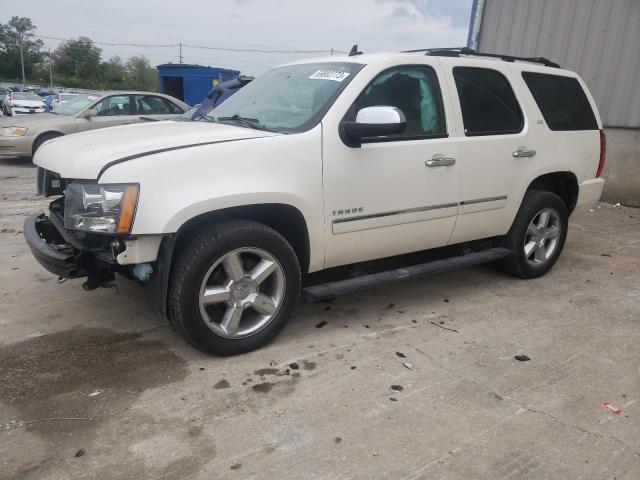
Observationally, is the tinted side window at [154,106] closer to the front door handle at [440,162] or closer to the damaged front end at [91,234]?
the damaged front end at [91,234]

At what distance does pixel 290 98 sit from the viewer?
3.80 metres

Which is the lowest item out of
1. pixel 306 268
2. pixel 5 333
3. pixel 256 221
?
pixel 5 333

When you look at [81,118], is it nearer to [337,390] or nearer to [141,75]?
[337,390]

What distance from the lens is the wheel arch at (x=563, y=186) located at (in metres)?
4.91

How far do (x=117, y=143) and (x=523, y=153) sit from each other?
3.11 metres

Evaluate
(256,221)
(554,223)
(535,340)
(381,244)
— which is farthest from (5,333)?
(554,223)

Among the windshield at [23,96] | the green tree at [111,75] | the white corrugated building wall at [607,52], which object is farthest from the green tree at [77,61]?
the white corrugated building wall at [607,52]

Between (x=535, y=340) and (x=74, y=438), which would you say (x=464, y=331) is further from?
(x=74, y=438)

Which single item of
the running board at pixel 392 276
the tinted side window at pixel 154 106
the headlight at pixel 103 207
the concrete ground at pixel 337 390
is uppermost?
the tinted side window at pixel 154 106

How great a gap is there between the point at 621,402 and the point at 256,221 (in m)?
2.34

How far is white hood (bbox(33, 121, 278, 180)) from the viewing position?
2.98 metres

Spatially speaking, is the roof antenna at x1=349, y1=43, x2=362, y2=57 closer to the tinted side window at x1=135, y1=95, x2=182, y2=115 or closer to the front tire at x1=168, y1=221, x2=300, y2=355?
the front tire at x1=168, y1=221, x2=300, y2=355

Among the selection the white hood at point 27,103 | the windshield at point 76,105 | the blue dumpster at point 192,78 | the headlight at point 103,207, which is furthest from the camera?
the white hood at point 27,103

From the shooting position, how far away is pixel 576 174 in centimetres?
498
